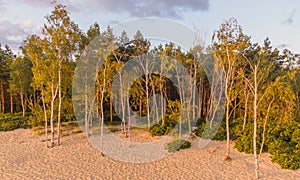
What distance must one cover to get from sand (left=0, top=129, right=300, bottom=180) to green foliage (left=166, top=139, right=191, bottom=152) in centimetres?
24

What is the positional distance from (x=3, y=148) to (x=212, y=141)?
29.4ft

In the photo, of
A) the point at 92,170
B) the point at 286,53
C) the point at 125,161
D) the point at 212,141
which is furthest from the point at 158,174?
the point at 286,53

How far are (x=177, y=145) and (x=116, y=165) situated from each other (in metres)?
2.82

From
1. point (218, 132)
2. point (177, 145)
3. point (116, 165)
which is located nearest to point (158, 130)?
point (177, 145)

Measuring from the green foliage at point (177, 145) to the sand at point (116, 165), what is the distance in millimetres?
244

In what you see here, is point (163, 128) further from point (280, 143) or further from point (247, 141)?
point (280, 143)

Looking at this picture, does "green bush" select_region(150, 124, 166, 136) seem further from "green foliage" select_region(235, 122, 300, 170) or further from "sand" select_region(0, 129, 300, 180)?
"green foliage" select_region(235, 122, 300, 170)

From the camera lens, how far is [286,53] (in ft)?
59.5

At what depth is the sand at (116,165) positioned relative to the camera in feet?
23.3

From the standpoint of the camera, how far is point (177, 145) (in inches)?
379

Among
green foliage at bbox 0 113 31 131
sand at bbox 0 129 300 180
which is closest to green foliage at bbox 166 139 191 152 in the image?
sand at bbox 0 129 300 180

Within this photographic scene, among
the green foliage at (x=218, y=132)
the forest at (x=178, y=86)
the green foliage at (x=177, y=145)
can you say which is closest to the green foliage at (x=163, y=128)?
the forest at (x=178, y=86)

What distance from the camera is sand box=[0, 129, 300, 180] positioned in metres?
7.11

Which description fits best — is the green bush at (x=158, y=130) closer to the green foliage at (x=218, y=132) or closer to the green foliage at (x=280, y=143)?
the green foliage at (x=218, y=132)
